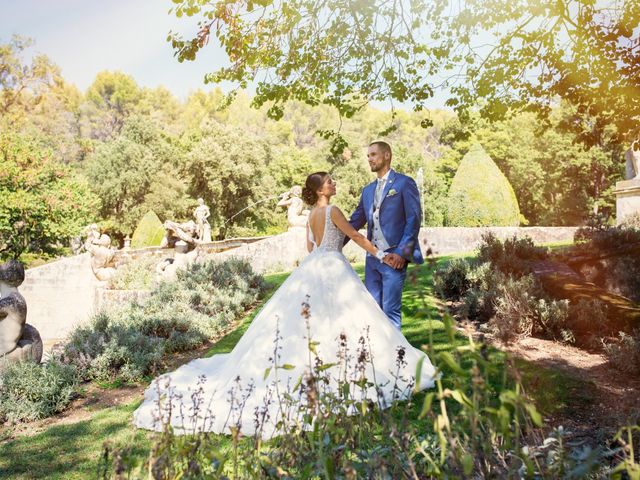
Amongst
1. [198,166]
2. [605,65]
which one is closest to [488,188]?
[198,166]

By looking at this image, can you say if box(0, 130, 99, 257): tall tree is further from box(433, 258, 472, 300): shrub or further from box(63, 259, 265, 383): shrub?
box(433, 258, 472, 300): shrub

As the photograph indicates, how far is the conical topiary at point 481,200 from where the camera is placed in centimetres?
2808

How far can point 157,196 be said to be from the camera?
37781 mm

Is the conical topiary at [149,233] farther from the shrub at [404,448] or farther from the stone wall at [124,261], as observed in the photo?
the shrub at [404,448]

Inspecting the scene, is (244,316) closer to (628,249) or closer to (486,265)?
(486,265)

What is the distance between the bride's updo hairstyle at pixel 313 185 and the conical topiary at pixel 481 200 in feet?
74.2

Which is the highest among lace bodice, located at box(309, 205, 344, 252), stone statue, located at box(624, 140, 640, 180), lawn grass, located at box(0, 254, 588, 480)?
stone statue, located at box(624, 140, 640, 180)

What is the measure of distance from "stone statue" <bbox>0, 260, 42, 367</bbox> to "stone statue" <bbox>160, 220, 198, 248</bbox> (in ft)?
33.0

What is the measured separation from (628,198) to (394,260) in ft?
44.8

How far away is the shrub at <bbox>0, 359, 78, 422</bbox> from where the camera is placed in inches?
237

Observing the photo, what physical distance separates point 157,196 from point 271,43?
3121 centimetres

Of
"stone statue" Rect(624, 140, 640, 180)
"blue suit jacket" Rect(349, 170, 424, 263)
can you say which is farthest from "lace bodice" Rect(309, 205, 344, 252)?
"stone statue" Rect(624, 140, 640, 180)

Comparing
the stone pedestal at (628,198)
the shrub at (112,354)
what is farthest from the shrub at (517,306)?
the stone pedestal at (628,198)

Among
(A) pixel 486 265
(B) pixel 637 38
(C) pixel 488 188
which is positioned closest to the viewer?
(B) pixel 637 38
